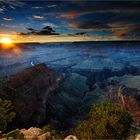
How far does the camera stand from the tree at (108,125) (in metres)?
7.41

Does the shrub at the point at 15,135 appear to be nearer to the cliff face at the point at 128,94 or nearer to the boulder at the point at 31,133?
the boulder at the point at 31,133

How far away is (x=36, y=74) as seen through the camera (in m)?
7.96

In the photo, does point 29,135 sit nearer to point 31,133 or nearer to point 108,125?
point 31,133

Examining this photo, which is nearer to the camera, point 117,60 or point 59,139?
Answer: point 59,139

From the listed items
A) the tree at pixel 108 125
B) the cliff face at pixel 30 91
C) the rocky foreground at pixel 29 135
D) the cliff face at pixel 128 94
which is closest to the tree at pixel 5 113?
the cliff face at pixel 30 91

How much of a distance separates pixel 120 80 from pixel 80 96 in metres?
0.90

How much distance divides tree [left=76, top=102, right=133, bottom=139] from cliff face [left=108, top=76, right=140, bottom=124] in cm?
31

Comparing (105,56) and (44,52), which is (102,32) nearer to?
(105,56)

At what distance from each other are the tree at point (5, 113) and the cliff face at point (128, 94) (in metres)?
2.05

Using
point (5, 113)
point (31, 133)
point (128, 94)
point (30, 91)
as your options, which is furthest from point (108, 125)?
point (5, 113)

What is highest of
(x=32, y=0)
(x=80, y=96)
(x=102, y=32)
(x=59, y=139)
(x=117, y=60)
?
(x=32, y=0)

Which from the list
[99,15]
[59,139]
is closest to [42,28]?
[99,15]

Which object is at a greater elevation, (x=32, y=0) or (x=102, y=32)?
(x=32, y=0)

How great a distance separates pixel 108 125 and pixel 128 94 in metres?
0.83
